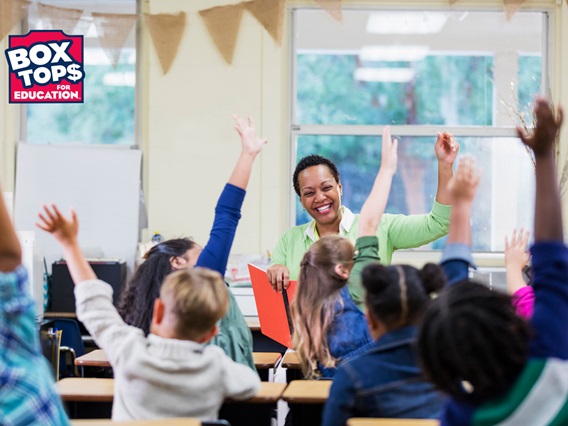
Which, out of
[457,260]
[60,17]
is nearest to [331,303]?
[457,260]

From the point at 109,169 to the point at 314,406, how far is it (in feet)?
11.8

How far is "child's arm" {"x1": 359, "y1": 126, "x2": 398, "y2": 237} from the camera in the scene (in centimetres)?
219

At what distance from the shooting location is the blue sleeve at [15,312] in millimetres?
1396

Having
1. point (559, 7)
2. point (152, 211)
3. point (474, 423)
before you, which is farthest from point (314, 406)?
point (559, 7)

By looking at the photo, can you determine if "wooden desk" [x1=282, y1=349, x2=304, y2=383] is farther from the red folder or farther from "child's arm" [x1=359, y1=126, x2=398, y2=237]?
"child's arm" [x1=359, y1=126, x2=398, y2=237]

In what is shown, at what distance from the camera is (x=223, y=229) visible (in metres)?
2.30

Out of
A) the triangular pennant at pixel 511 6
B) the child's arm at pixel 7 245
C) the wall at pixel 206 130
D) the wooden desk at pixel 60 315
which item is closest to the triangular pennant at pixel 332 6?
the wall at pixel 206 130

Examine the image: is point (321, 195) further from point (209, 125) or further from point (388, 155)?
point (209, 125)

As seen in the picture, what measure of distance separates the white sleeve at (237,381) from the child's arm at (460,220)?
51 centimetres

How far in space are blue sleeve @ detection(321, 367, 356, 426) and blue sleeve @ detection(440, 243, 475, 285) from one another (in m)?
0.30

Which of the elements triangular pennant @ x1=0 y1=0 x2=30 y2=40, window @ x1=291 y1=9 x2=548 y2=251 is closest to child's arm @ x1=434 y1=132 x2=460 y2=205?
window @ x1=291 y1=9 x2=548 y2=251

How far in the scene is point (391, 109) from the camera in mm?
5906

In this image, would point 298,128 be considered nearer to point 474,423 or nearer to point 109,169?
point 109,169

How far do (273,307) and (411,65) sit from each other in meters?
3.12
